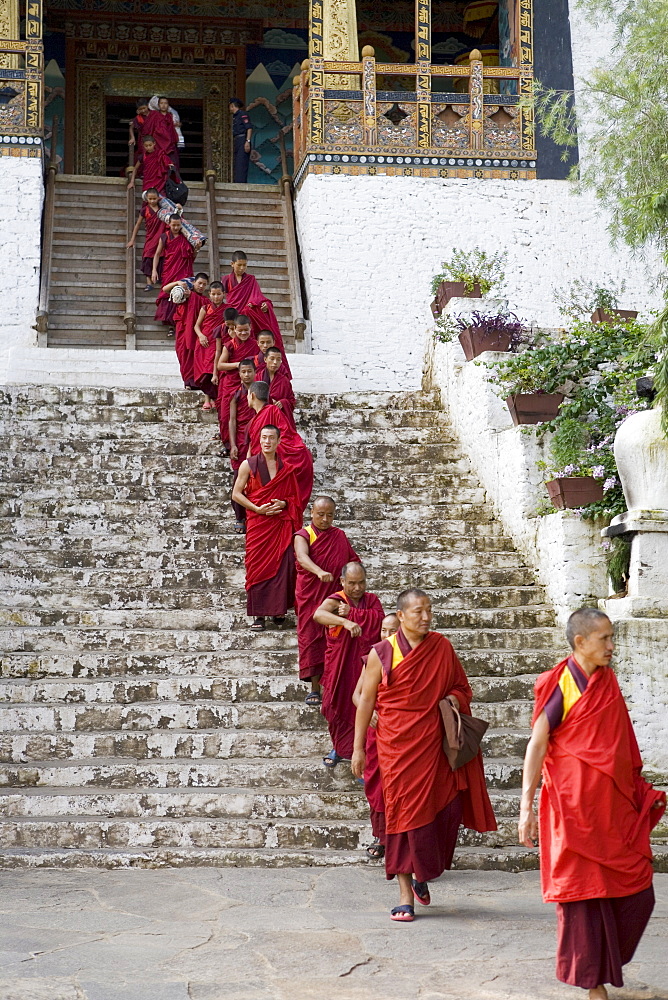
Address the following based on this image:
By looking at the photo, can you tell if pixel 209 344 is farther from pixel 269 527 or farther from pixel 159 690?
pixel 159 690

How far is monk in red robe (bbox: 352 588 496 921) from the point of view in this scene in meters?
5.14

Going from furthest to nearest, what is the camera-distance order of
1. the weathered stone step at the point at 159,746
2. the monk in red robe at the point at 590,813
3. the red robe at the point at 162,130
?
1. the red robe at the point at 162,130
2. the weathered stone step at the point at 159,746
3. the monk in red robe at the point at 590,813

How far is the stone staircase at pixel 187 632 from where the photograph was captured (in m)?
6.02

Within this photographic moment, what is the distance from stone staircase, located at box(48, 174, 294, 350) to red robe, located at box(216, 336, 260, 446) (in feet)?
9.14

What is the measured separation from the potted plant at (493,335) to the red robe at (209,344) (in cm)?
203

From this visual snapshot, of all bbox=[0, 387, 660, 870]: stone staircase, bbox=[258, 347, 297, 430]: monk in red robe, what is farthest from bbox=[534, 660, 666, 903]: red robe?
bbox=[258, 347, 297, 430]: monk in red robe

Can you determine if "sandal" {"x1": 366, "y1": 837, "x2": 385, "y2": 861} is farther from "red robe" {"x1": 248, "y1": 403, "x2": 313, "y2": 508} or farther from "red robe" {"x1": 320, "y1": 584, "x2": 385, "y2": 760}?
"red robe" {"x1": 248, "y1": 403, "x2": 313, "y2": 508}

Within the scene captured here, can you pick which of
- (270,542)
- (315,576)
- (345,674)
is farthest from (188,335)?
(345,674)

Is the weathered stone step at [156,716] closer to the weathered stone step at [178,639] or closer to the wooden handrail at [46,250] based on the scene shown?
the weathered stone step at [178,639]

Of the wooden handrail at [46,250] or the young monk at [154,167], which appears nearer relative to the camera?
the wooden handrail at [46,250]

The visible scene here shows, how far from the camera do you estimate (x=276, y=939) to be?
466 cm

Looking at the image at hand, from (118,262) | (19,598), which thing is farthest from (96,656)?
(118,262)

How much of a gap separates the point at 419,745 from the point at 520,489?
3.59m

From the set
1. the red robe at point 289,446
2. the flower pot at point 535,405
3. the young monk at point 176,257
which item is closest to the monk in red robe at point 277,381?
the red robe at point 289,446
